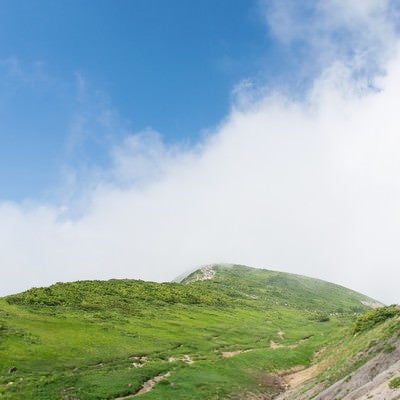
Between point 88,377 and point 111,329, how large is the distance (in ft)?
88.8

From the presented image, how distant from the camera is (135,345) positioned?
7569 centimetres

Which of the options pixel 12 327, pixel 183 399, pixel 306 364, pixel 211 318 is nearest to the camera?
pixel 183 399

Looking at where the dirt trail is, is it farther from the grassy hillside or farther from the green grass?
the green grass

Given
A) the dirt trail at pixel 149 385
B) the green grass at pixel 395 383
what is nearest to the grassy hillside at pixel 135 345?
the dirt trail at pixel 149 385

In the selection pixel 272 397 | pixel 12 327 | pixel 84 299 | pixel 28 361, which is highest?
pixel 84 299

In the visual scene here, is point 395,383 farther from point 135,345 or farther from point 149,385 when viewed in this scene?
point 135,345

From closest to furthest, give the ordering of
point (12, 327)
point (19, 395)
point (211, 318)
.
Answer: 1. point (19, 395)
2. point (12, 327)
3. point (211, 318)

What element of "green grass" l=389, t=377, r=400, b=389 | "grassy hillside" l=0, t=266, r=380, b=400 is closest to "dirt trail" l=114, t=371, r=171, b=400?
"grassy hillside" l=0, t=266, r=380, b=400

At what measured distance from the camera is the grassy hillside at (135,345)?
54.9 meters

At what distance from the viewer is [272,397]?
194ft

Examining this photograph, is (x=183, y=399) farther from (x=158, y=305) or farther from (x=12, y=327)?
(x=158, y=305)

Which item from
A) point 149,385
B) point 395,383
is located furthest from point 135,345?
point 395,383

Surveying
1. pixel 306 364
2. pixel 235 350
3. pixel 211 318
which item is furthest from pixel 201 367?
pixel 211 318

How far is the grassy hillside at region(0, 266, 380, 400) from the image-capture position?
54906 mm
